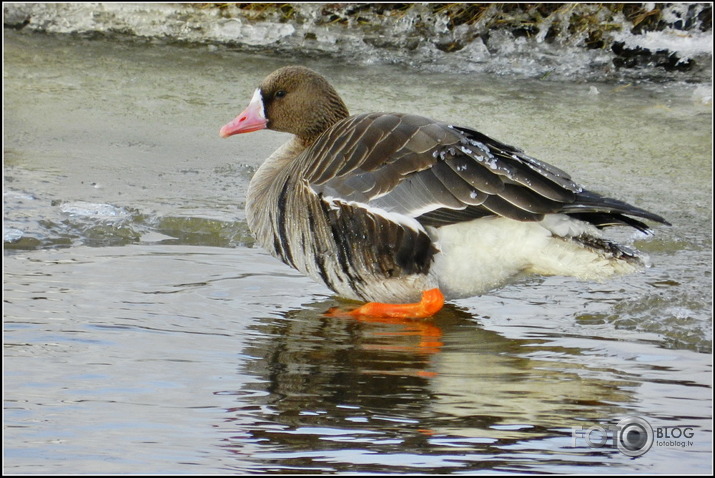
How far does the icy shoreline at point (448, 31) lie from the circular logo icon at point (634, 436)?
550cm

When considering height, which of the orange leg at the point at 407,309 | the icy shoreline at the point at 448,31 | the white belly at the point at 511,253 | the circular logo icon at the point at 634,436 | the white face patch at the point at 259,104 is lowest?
the orange leg at the point at 407,309

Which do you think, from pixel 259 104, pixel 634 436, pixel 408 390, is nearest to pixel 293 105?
pixel 259 104

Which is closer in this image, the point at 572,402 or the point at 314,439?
the point at 314,439

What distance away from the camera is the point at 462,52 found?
29.3 ft

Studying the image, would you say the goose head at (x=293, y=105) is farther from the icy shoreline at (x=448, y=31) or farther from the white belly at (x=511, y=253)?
the icy shoreline at (x=448, y=31)

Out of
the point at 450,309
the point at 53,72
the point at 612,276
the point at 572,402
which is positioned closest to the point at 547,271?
the point at 612,276

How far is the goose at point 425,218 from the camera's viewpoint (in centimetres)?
453

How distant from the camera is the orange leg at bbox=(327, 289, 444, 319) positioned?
4855 millimetres

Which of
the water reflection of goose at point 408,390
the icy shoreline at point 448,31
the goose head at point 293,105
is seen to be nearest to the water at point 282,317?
the water reflection of goose at point 408,390

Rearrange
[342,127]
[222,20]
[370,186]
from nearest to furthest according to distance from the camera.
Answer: [370,186], [342,127], [222,20]

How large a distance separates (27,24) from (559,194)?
6.61m

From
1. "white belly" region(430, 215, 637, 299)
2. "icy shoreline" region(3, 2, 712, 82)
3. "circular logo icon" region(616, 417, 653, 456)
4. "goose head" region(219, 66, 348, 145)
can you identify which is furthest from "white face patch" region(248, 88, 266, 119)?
"icy shoreline" region(3, 2, 712, 82)

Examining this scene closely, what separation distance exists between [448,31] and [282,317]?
→ 16.9ft

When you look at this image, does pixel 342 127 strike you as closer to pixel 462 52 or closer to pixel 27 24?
pixel 462 52
